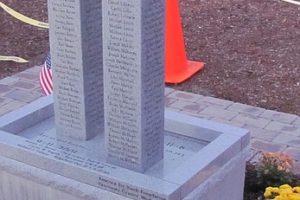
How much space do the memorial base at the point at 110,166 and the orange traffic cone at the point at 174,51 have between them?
2538 mm

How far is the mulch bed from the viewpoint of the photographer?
6.68m

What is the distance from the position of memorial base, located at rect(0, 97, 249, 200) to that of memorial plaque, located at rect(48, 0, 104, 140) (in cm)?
11

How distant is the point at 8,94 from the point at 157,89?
3.15m

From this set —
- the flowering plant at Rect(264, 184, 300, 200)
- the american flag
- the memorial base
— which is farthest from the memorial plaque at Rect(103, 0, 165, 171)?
the american flag

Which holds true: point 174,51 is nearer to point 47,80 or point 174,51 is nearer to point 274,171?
point 47,80

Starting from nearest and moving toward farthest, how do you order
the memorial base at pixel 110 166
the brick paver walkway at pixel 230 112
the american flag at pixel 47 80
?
the memorial base at pixel 110 166, the brick paver walkway at pixel 230 112, the american flag at pixel 47 80

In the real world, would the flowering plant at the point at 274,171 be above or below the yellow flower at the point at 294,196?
below

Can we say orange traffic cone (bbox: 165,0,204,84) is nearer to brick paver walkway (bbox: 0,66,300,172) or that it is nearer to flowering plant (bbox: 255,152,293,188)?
brick paver walkway (bbox: 0,66,300,172)

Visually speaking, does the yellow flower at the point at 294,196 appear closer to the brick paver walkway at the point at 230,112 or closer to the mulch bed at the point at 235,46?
the brick paver walkway at the point at 230,112

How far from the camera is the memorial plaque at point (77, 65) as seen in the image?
3.80 meters

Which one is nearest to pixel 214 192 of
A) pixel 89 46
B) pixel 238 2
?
pixel 89 46

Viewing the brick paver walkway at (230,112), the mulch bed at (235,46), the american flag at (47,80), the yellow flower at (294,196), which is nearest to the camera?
the yellow flower at (294,196)

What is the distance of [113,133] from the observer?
374cm

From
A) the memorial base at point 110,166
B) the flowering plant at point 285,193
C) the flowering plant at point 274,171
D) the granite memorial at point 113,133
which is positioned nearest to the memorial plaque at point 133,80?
the granite memorial at point 113,133
